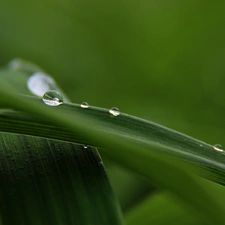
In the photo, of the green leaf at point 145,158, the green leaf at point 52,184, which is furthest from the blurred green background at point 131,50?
the green leaf at point 145,158

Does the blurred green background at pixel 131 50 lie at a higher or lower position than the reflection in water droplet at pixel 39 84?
higher

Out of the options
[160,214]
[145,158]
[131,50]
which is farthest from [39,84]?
[131,50]

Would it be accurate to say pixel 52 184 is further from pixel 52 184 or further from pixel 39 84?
pixel 39 84

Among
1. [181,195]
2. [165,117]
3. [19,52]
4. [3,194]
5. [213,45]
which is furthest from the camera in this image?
[19,52]

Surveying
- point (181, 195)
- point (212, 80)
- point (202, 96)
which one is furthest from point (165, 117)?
point (181, 195)

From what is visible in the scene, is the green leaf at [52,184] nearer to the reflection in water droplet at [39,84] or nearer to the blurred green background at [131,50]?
the reflection in water droplet at [39,84]

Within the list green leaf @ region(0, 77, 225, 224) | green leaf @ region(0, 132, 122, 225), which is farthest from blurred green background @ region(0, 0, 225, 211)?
green leaf @ region(0, 77, 225, 224)

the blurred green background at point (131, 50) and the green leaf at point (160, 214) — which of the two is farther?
the blurred green background at point (131, 50)

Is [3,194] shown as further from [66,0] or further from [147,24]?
[66,0]
